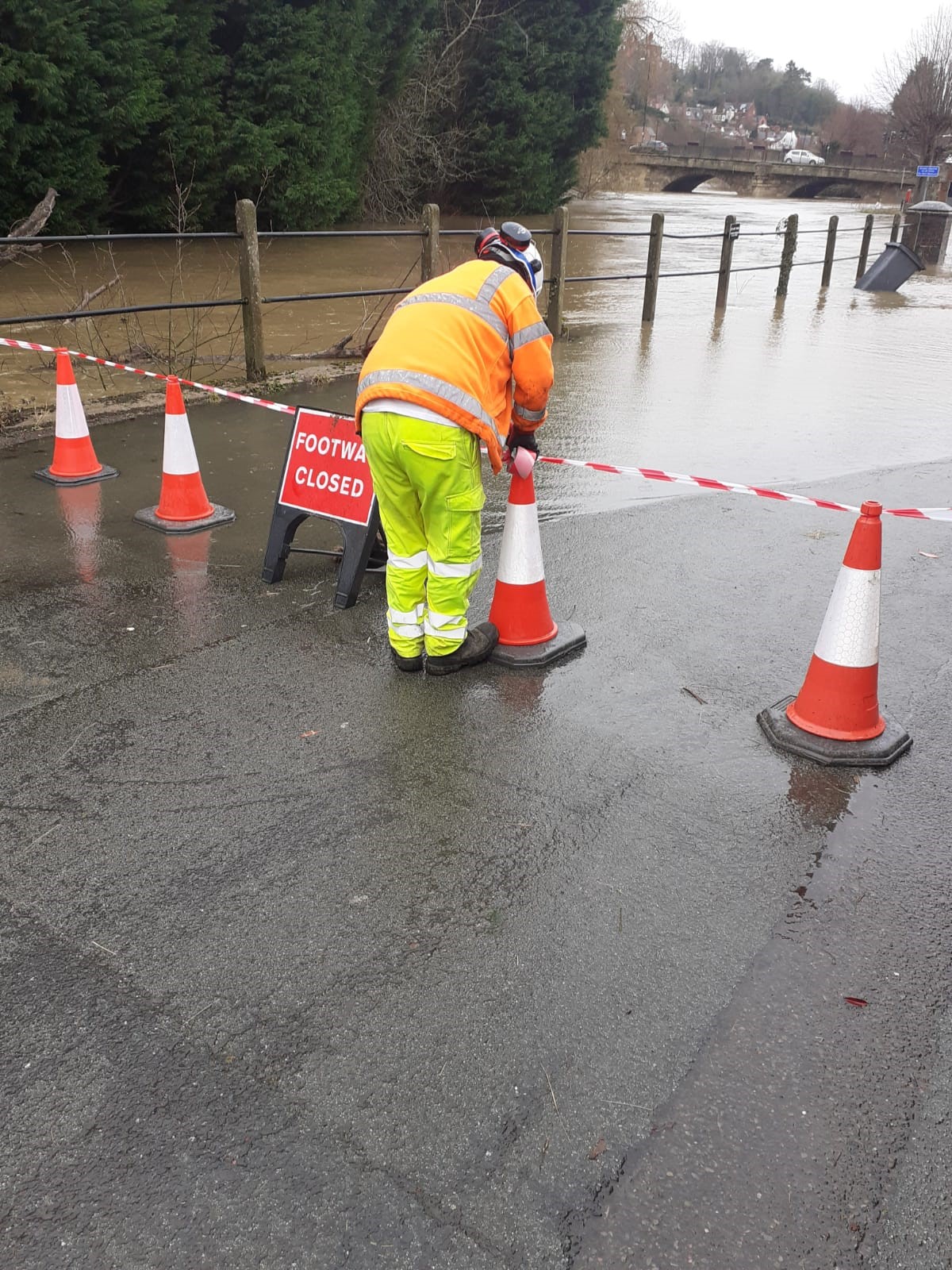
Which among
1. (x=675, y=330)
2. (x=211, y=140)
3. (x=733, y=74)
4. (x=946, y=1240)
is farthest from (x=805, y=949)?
(x=733, y=74)

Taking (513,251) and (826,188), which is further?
(826,188)

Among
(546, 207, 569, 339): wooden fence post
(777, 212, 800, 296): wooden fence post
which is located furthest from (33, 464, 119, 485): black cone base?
(777, 212, 800, 296): wooden fence post

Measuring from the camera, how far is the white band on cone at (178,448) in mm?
5355

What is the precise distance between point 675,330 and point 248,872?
11480 mm

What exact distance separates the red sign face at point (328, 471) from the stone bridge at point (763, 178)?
5963cm

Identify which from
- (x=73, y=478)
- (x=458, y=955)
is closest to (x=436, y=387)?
(x=458, y=955)

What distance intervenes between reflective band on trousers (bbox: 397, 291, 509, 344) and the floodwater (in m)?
2.46

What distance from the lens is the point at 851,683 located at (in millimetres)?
3537

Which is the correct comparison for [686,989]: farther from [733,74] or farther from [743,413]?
[733,74]

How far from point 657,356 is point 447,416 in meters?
8.15

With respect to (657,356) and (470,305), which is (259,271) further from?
(470,305)

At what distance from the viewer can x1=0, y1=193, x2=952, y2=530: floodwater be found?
7348 mm

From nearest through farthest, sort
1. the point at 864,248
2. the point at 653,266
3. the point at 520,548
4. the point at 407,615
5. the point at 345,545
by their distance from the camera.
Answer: the point at 407,615
the point at 520,548
the point at 345,545
the point at 653,266
the point at 864,248

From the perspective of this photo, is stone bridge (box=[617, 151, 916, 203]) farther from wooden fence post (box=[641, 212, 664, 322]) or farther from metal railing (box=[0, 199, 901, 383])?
metal railing (box=[0, 199, 901, 383])
